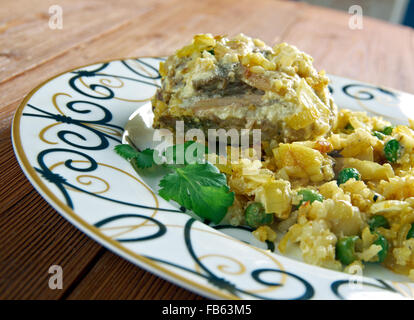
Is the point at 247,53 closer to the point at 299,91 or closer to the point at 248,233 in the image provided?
the point at 299,91

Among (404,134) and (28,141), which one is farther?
(404,134)

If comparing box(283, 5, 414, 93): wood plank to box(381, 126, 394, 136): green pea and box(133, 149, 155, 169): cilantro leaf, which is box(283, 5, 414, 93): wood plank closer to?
box(381, 126, 394, 136): green pea

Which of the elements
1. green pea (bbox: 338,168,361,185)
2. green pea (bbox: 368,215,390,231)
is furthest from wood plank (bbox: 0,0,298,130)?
green pea (bbox: 368,215,390,231)

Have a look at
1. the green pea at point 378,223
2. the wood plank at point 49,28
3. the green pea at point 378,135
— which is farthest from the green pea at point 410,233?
the wood plank at point 49,28

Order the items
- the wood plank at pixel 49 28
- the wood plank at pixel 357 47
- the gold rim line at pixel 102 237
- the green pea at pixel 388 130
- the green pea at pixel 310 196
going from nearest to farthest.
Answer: the gold rim line at pixel 102 237 < the green pea at pixel 310 196 < the green pea at pixel 388 130 < the wood plank at pixel 49 28 < the wood plank at pixel 357 47

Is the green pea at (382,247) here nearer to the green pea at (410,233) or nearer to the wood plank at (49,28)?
the green pea at (410,233)
